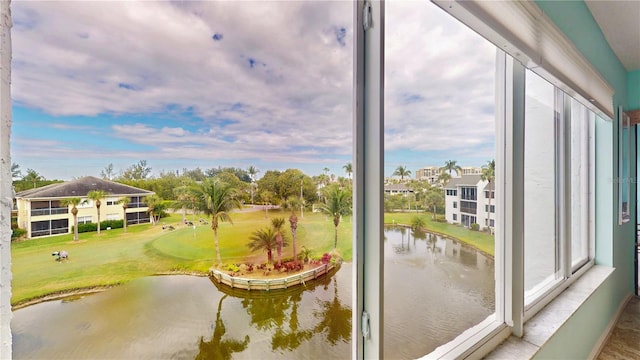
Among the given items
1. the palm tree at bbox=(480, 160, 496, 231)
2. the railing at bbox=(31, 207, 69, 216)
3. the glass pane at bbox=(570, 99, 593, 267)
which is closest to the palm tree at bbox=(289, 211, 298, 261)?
the railing at bbox=(31, 207, 69, 216)

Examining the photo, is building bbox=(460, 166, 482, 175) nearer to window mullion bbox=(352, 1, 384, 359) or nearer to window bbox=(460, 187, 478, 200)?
window bbox=(460, 187, 478, 200)

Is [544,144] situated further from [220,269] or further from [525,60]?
[220,269]

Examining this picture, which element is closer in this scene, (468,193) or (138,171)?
(138,171)

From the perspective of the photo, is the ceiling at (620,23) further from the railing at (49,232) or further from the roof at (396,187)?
the railing at (49,232)

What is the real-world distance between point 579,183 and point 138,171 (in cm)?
305

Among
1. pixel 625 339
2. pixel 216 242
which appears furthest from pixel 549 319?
pixel 216 242

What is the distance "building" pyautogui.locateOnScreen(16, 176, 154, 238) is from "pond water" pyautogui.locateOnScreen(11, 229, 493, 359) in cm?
12

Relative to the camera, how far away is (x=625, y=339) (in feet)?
7.52

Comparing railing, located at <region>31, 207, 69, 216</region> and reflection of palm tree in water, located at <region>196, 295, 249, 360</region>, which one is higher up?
railing, located at <region>31, 207, 69, 216</region>

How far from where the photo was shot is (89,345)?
490 mm

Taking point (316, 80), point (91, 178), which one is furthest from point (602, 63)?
point (91, 178)

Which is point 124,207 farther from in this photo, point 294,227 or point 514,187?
point 514,187

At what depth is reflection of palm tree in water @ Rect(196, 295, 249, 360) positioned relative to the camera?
615 mm

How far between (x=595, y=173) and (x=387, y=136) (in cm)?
272
